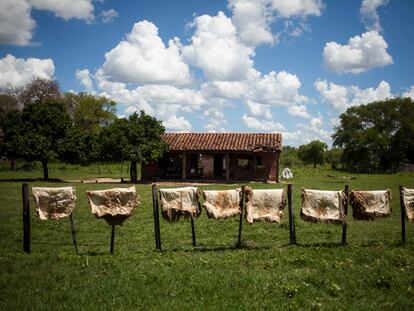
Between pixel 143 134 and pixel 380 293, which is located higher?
pixel 143 134

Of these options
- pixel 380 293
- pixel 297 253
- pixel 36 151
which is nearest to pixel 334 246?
pixel 297 253

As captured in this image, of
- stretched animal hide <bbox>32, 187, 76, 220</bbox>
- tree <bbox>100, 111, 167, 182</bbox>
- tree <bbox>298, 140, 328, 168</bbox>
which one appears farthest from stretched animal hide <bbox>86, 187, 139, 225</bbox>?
tree <bbox>298, 140, 328, 168</bbox>

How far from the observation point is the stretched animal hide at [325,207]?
32.0 feet

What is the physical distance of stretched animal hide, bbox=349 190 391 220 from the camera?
1001cm

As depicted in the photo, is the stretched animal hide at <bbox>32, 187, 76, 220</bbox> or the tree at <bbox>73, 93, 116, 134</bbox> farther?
the tree at <bbox>73, 93, 116, 134</bbox>

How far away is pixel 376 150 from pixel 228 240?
184ft

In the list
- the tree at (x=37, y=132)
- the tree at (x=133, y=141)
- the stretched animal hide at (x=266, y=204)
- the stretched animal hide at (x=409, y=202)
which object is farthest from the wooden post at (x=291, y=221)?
the tree at (x=37, y=132)

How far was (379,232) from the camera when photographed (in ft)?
38.1

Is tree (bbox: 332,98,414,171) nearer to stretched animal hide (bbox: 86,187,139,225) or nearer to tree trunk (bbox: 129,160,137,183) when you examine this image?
tree trunk (bbox: 129,160,137,183)

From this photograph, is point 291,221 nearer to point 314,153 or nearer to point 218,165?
point 218,165

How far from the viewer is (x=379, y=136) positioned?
5838 centimetres

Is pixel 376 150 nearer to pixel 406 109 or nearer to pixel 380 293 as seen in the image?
pixel 406 109

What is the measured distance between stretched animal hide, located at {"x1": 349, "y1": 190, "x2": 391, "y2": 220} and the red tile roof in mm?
23083

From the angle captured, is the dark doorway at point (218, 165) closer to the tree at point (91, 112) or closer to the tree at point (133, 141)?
the tree at point (133, 141)
